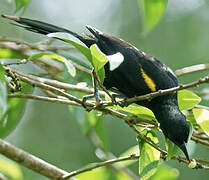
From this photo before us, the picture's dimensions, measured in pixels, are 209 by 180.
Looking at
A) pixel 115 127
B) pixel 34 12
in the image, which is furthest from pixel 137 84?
→ pixel 34 12

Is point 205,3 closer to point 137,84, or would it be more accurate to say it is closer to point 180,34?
point 180,34

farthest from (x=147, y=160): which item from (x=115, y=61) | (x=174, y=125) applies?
(x=174, y=125)

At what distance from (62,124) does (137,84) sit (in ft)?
23.2

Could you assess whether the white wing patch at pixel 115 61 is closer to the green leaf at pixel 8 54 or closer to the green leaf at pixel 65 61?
the green leaf at pixel 65 61

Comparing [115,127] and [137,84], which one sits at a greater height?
[137,84]

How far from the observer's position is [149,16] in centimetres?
302

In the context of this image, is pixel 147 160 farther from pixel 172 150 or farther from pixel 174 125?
→ pixel 174 125

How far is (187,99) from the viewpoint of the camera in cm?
266

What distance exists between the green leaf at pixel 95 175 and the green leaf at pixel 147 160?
1.13m

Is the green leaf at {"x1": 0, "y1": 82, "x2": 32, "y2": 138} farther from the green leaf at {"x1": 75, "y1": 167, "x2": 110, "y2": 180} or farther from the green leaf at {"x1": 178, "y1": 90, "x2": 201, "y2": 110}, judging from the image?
the green leaf at {"x1": 178, "y1": 90, "x2": 201, "y2": 110}

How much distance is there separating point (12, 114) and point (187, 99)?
65.5 inches

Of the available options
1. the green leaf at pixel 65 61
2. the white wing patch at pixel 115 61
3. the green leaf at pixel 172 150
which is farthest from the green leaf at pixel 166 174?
the white wing patch at pixel 115 61

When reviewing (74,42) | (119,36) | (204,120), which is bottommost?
(119,36)

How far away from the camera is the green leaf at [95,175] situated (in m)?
3.59
